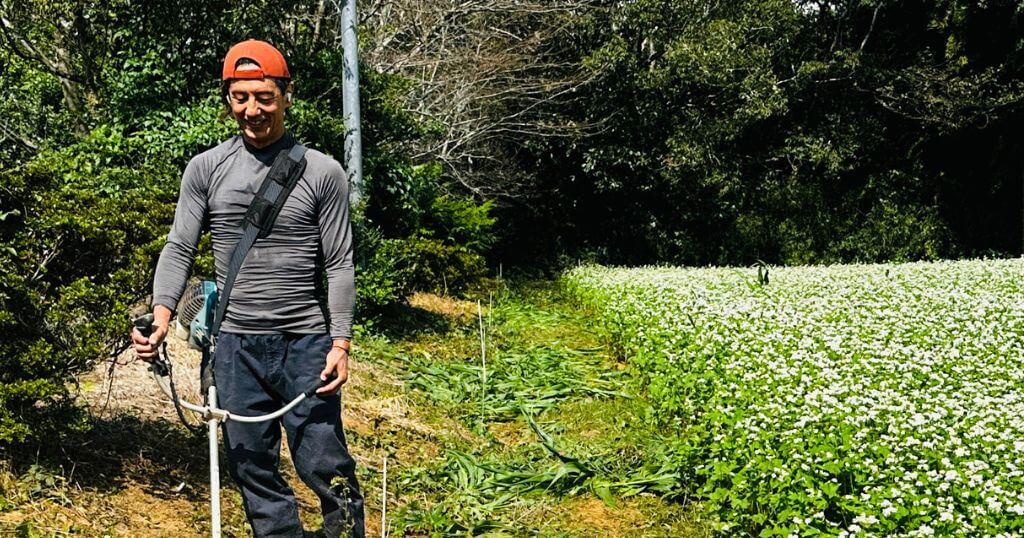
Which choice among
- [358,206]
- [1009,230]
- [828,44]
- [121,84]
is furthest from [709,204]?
[121,84]

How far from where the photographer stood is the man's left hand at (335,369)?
338cm

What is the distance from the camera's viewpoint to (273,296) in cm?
347

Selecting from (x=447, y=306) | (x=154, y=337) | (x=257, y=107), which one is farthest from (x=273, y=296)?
(x=447, y=306)

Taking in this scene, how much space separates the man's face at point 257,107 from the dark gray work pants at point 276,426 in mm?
771

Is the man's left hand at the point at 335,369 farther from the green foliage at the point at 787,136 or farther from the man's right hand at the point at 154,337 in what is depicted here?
the green foliage at the point at 787,136

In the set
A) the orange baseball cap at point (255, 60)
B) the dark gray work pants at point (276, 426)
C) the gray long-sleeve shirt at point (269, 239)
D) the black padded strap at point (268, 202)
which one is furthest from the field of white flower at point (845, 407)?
the orange baseball cap at point (255, 60)

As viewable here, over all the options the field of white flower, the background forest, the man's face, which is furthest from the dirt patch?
the man's face

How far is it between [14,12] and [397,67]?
6.56 meters

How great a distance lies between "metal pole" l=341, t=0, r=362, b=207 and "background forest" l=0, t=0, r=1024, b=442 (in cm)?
26

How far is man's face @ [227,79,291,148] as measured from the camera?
10.8 feet

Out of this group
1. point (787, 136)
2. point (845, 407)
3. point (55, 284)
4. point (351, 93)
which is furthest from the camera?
point (787, 136)

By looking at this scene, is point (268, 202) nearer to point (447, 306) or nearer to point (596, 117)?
point (447, 306)

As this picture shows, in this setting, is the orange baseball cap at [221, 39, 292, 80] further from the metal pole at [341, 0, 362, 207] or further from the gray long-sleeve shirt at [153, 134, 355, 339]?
the metal pole at [341, 0, 362, 207]

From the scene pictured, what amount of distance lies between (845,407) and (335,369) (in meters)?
3.16
